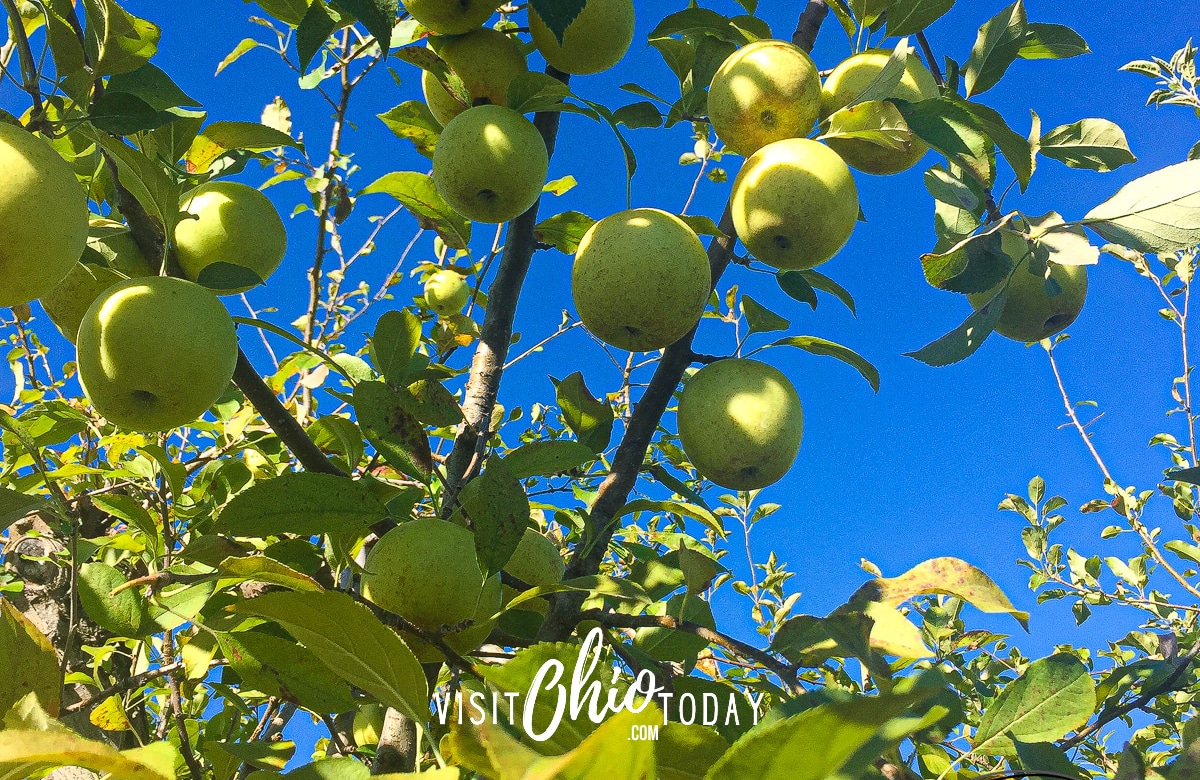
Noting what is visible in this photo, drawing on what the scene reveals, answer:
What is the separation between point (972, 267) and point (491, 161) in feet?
2.84

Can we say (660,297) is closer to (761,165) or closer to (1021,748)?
(761,165)

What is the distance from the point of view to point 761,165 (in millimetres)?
1457

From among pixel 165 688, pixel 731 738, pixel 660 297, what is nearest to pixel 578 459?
pixel 660 297

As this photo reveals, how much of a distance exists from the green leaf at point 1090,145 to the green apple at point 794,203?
1.23ft

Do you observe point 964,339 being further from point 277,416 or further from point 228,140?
point 228,140

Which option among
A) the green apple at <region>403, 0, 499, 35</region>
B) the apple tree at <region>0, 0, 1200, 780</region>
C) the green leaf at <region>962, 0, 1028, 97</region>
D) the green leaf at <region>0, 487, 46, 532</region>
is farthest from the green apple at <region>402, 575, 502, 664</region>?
the green leaf at <region>962, 0, 1028, 97</region>

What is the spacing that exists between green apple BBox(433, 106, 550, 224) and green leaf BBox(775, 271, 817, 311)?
561 mm

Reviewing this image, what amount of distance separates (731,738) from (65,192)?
44.0 inches

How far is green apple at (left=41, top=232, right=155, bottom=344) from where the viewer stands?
1.28 m

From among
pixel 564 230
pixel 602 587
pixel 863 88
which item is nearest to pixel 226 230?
pixel 564 230

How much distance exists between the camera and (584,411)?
5.54 ft

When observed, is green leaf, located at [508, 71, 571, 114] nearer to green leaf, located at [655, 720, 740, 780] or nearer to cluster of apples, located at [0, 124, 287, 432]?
cluster of apples, located at [0, 124, 287, 432]

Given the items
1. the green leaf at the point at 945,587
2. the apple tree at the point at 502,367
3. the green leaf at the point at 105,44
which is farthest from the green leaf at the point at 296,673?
the green leaf at the point at 105,44

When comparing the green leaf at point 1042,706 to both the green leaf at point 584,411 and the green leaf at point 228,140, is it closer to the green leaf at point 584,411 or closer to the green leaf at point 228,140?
the green leaf at point 584,411
